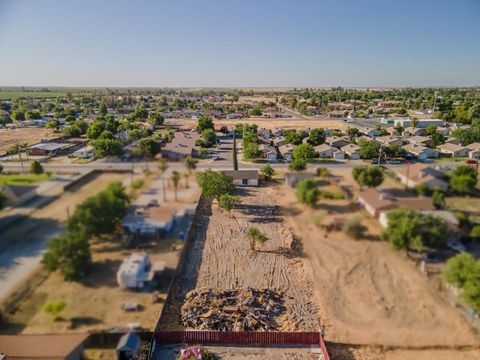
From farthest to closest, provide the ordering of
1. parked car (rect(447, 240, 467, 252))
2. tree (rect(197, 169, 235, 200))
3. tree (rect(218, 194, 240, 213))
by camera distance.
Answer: tree (rect(218, 194, 240, 213)) → tree (rect(197, 169, 235, 200)) → parked car (rect(447, 240, 467, 252))

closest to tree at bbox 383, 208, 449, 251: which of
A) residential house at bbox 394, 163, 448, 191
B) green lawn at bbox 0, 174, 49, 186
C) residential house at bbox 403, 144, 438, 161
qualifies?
residential house at bbox 394, 163, 448, 191

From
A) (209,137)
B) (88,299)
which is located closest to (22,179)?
(88,299)

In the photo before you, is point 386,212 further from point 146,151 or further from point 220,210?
point 220,210

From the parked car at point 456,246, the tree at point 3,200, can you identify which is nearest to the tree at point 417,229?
the parked car at point 456,246

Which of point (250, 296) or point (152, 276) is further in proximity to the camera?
point (250, 296)

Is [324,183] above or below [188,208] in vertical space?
above

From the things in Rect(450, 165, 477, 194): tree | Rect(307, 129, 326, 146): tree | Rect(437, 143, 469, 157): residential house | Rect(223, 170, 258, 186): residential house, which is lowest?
Rect(223, 170, 258, 186): residential house

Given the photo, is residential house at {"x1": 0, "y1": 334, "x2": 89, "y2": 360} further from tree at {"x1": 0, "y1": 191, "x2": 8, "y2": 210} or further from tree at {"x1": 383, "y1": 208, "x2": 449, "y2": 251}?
tree at {"x1": 383, "y1": 208, "x2": 449, "y2": 251}

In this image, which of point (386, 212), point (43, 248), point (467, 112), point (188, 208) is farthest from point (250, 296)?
point (467, 112)
